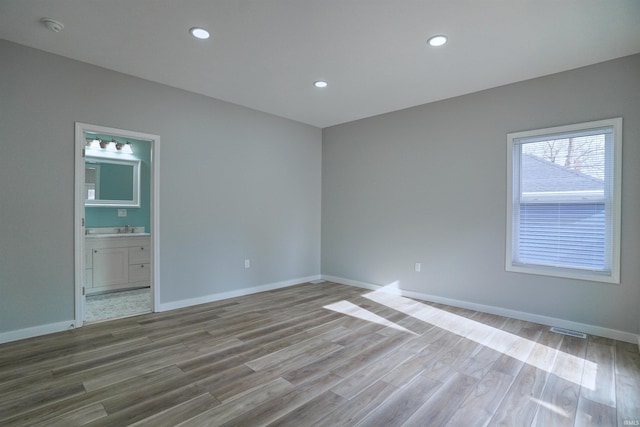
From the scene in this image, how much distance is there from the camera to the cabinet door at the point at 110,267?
15.1ft

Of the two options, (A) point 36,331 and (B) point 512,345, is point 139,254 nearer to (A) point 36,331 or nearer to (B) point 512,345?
(A) point 36,331

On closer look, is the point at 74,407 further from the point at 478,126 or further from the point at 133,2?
the point at 478,126

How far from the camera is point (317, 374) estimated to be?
2422mm

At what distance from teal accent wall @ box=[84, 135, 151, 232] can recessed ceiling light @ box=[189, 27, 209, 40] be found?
116 inches

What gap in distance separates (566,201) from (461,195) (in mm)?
1094

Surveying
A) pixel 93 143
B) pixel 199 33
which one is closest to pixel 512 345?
pixel 199 33

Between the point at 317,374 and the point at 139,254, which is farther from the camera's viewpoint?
the point at 139,254

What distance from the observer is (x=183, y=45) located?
2945mm

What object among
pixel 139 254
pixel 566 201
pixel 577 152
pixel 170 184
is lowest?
pixel 139 254

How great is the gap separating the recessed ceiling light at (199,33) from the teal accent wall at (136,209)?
295 centimetres

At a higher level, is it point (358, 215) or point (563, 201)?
point (563, 201)

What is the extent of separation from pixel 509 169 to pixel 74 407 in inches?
179

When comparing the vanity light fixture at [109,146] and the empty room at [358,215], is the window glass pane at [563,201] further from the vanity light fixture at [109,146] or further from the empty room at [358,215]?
the vanity light fixture at [109,146]

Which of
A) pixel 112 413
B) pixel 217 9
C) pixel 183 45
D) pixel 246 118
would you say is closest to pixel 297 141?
pixel 246 118
